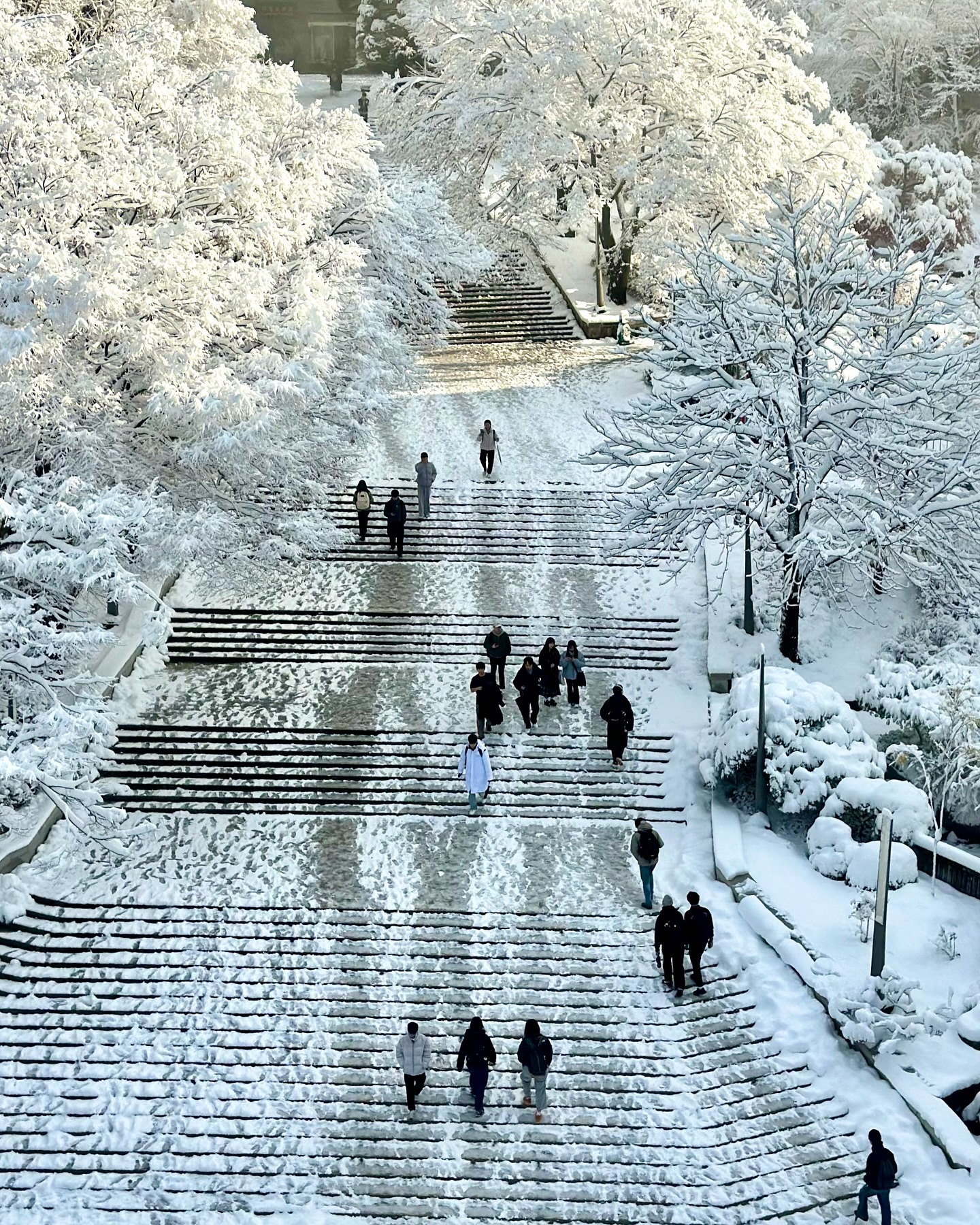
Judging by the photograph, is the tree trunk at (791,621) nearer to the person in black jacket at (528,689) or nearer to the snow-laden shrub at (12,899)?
the person in black jacket at (528,689)

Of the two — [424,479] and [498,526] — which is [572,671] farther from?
[424,479]

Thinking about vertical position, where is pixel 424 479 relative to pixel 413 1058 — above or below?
above

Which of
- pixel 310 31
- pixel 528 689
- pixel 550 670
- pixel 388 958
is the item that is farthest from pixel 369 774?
pixel 310 31

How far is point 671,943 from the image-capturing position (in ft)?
60.2

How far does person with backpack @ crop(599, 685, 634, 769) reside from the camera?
73.0ft

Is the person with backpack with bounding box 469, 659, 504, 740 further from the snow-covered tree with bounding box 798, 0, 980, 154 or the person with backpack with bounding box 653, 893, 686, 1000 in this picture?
the snow-covered tree with bounding box 798, 0, 980, 154

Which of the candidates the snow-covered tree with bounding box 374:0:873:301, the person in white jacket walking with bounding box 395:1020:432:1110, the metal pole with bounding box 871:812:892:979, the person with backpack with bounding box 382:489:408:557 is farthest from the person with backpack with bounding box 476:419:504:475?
the person in white jacket walking with bounding box 395:1020:432:1110

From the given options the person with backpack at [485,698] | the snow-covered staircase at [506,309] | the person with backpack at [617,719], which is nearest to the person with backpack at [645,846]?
the person with backpack at [617,719]

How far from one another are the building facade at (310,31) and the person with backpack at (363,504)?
123 feet

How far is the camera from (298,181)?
2681cm

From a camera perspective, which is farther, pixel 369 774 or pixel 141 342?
pixel 141 342

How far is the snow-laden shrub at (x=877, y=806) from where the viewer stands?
67.5ft

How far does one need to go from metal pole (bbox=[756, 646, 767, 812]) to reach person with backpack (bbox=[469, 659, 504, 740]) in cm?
366

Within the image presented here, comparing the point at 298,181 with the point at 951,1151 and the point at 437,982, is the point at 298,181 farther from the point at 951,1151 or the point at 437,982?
the point at 951,1151
